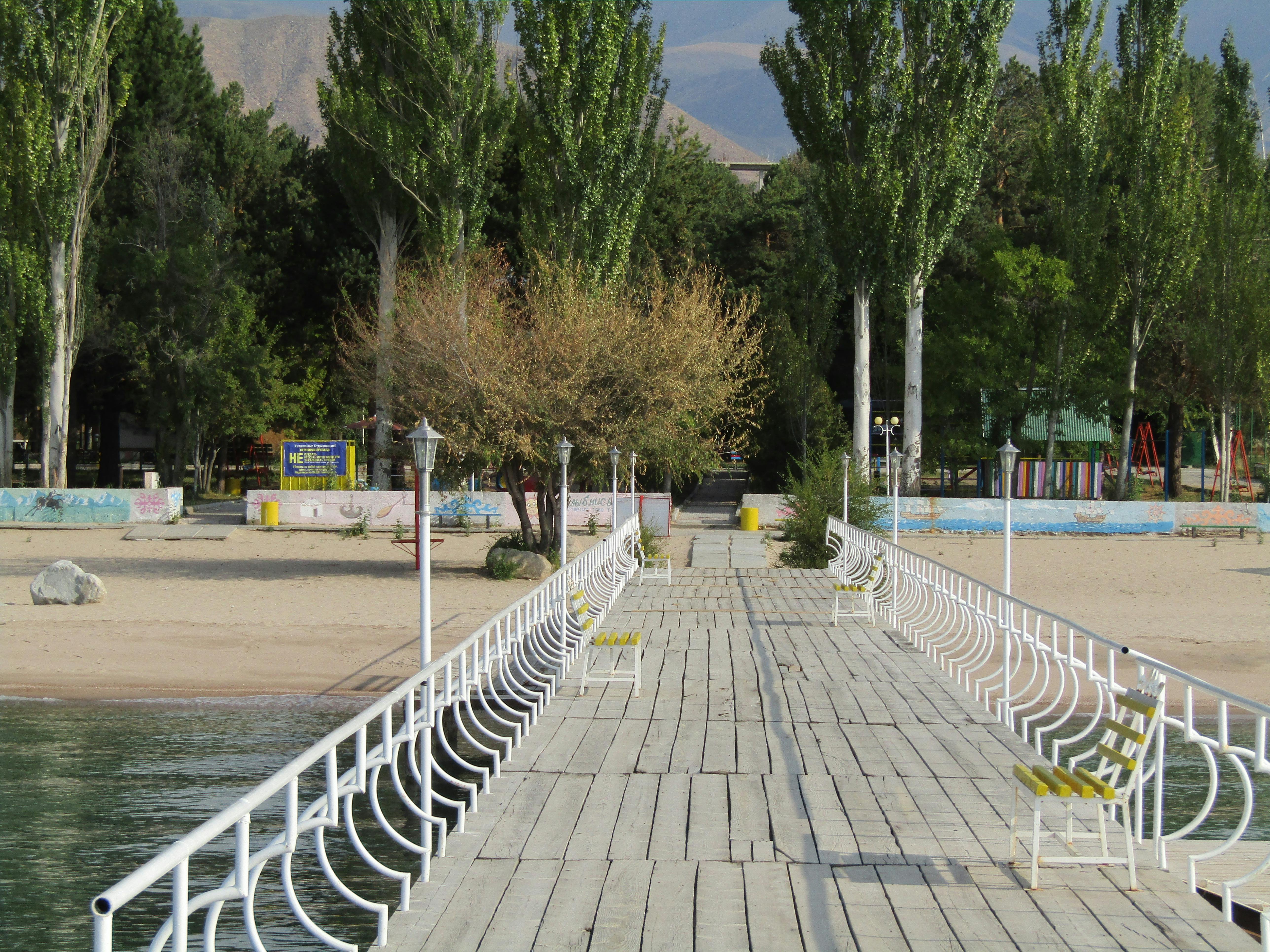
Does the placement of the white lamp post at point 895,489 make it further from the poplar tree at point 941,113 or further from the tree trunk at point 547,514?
the tree trunk at point 547,514

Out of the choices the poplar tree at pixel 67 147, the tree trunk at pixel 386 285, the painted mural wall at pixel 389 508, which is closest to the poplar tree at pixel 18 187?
the poplar tree at pixel 67 147

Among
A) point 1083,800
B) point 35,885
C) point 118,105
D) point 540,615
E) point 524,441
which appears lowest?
point 35,885

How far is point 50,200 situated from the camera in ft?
118

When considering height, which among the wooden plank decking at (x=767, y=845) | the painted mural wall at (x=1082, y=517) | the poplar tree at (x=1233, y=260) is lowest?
the wooden plank decking at (x=767, y=845)

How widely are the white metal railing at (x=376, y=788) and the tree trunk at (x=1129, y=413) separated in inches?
1143

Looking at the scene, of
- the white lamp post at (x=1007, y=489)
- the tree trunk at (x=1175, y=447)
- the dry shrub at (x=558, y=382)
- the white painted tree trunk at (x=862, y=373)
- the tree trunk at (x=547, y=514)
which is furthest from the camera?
the tree trunk at (x=1175, y=447)

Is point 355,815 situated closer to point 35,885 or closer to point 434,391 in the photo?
point 35,885

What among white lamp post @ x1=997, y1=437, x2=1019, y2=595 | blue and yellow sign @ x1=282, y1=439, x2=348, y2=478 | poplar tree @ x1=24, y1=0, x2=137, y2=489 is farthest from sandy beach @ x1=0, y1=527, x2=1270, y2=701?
poplar tree @ x1=24, y1=0, x2=137, y2=489

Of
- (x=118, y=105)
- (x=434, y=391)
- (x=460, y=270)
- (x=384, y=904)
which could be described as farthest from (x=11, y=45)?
(x=384, y=904)

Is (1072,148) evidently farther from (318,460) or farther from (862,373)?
(318,460)

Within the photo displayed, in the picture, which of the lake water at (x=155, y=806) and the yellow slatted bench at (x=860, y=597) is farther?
the yellow slatted bench at (x=860, y=597)

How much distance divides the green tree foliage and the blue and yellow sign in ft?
55.4

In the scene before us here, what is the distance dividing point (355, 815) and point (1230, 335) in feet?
119

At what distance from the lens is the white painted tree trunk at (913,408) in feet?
121
